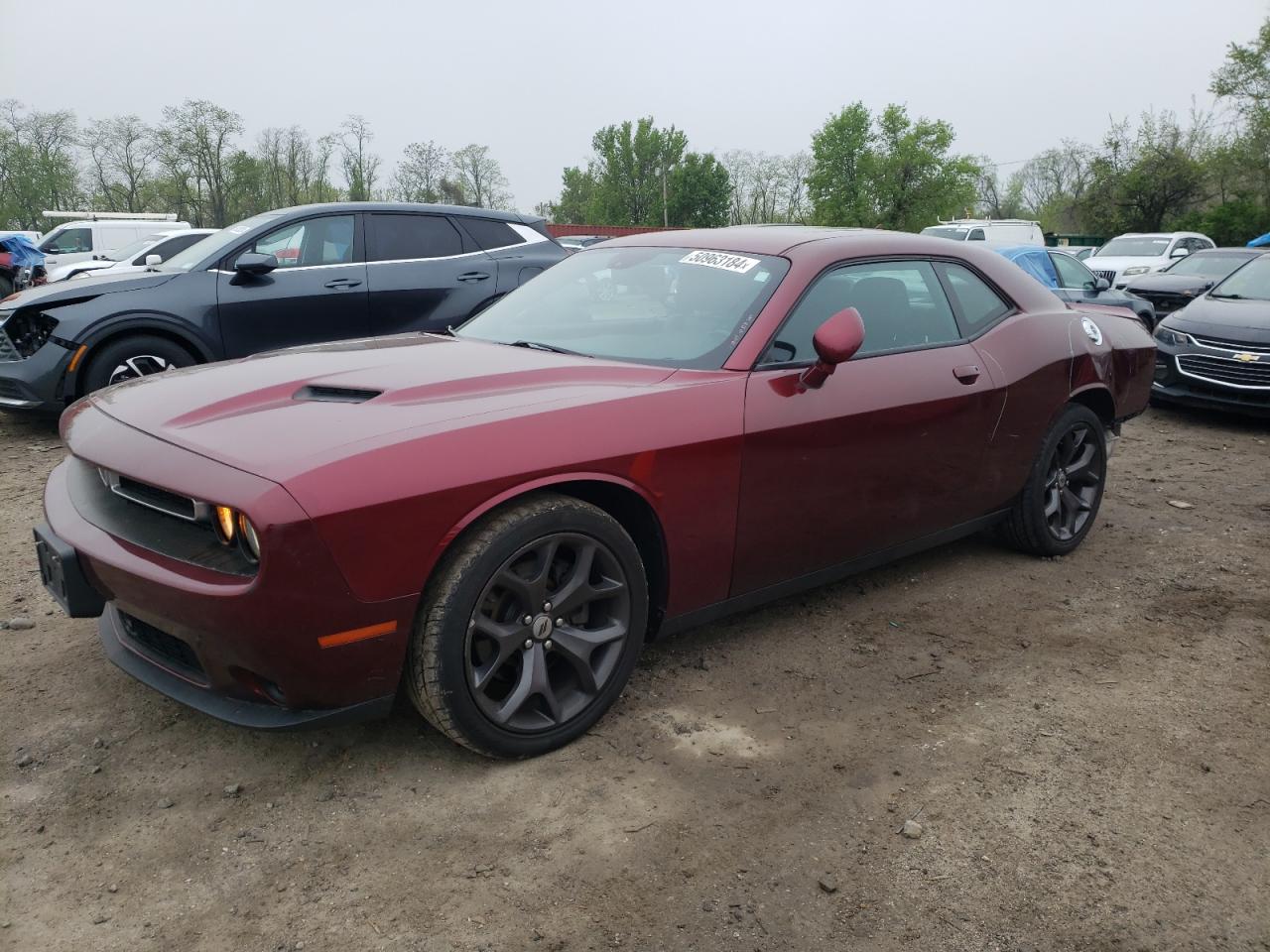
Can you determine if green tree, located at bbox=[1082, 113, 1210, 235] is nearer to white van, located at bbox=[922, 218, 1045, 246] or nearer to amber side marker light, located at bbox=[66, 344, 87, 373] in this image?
white van, located at bbox=[922, 218, 1045, 246]

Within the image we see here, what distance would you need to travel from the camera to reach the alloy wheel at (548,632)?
2.65 meters

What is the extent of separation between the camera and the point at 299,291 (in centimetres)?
689

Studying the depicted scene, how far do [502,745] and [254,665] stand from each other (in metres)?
0.72

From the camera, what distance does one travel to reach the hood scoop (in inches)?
108

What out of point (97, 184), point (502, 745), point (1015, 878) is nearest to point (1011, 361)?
point (1015, 878)

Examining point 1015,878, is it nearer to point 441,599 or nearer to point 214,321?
point 441,599

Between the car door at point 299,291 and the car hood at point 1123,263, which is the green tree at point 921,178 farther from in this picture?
the car door at point 299,291

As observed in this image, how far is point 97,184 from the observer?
2135 inches

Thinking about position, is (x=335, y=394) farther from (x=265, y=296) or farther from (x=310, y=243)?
(x=310, y=243)

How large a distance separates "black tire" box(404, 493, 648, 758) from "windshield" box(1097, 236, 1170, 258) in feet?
71.1

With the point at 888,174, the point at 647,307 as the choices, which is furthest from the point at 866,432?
the point at 888,174

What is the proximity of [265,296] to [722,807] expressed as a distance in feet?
18.1

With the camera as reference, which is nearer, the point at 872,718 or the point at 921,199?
the point at 872,718

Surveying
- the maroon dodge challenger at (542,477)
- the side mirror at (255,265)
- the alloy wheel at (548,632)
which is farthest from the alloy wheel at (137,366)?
the alloy wheel at (548,632)
